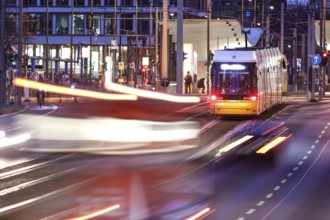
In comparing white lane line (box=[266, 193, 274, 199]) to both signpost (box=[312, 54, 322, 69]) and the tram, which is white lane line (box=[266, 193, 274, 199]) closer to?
the tram

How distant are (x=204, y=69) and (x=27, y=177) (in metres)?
58.0

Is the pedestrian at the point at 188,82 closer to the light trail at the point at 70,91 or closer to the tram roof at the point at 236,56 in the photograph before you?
the light trail at the point at 70,91

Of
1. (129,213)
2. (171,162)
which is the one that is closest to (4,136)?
(171,162)

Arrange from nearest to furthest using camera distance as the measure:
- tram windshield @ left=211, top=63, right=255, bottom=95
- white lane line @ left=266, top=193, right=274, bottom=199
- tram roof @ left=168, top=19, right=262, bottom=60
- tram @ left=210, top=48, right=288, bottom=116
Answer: white lane line @ left=266, top=193, right=274, bottom=199, tram @ left=210, top=48, right=288, bottom=116, tram windshield @ left=211, top=63, right=255, bottom=95, tram roof @ left=168, top=19, right=262, bottom=60

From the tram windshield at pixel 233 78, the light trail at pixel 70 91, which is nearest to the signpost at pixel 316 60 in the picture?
the light trail at pixel 70 91

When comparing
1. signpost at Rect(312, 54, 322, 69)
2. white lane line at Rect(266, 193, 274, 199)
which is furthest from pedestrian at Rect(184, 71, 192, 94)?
white lane line at Rect(266, 193, 274, 199)

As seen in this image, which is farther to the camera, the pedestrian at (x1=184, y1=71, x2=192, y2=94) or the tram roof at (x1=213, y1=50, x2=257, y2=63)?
the pedestrian at (x1=184, y1=71, x2=192, y2=94)

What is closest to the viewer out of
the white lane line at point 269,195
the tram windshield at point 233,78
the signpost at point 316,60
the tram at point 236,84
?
the white lane line at point 269,195

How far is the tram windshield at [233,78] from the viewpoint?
4003 cm

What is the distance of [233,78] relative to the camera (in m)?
40.3

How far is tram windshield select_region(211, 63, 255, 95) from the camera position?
4003cm

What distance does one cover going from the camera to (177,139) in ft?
107

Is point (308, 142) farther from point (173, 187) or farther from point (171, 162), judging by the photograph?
point (173, 187)

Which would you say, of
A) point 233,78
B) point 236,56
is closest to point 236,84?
point 233,78
